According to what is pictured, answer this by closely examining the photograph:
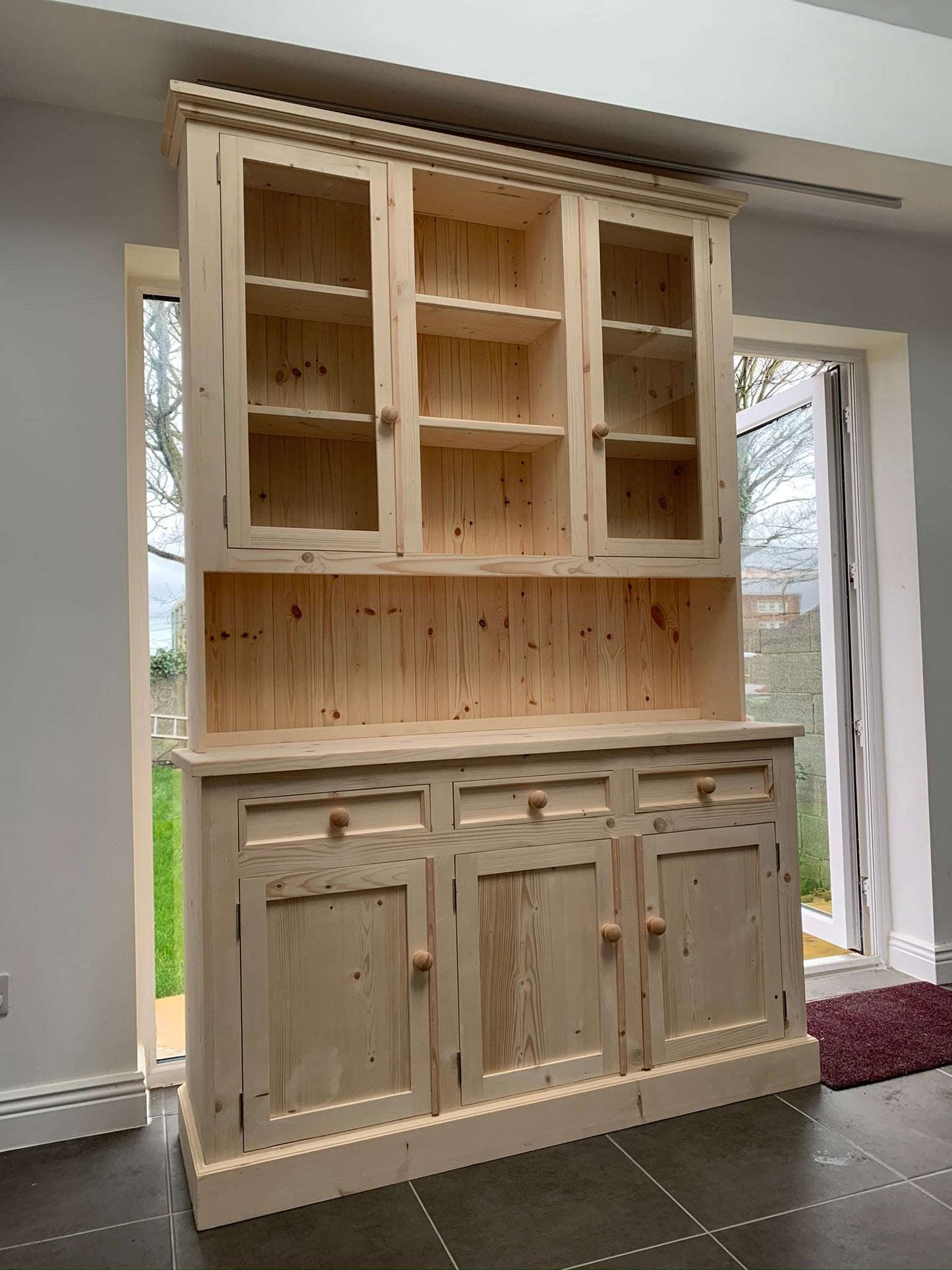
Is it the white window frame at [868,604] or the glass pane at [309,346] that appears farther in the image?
the white window frame at [868,604]

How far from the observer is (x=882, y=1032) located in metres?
2.81

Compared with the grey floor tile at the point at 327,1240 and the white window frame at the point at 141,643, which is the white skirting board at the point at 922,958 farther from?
the white window frame at the point at 141,643

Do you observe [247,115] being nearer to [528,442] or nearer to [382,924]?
[528,442]

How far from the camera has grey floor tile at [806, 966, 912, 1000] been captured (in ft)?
10.5

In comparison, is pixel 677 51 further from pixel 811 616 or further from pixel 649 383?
pixel 811 616

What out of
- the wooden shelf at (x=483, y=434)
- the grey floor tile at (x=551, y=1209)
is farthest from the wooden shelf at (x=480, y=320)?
the grey floor tile at (x=551, y=1209)

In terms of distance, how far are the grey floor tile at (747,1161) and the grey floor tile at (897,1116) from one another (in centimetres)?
5

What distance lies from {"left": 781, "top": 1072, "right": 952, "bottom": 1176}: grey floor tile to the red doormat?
0.15 ft

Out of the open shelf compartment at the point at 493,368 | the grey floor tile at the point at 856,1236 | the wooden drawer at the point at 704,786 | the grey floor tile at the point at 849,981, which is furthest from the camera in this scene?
the grey floor tile at the point at 849,981

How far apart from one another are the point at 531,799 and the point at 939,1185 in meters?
1.19

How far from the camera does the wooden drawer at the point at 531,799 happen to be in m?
2.21

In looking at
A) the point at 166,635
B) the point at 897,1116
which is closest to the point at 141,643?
the point at 166,635

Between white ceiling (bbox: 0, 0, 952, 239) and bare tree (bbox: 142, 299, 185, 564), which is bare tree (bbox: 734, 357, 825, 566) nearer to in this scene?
white ceiling (bbox: 0, 0, 952, 239)

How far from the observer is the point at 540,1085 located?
7.30ft
